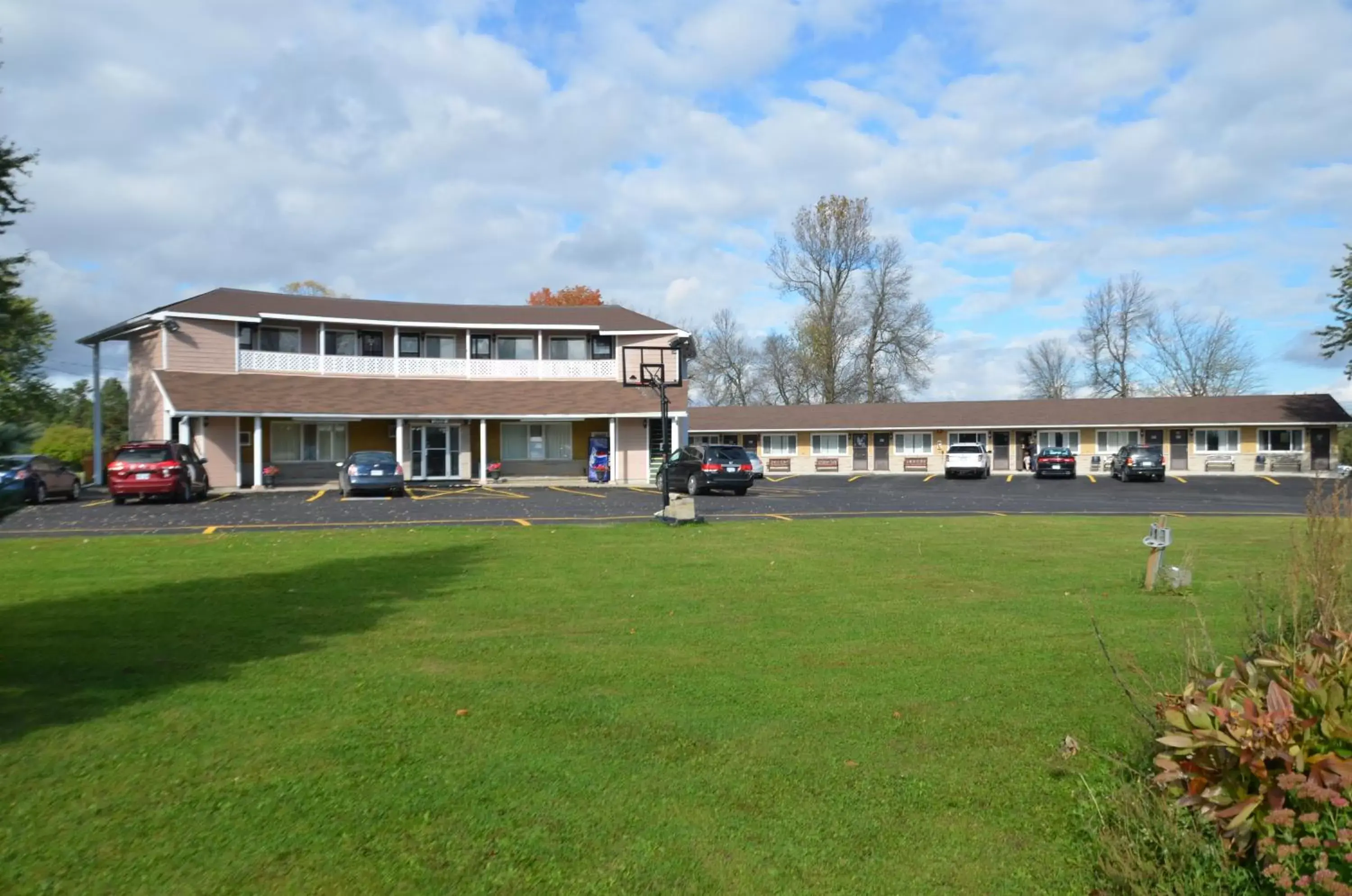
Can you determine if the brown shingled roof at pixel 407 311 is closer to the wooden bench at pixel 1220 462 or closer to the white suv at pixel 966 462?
the white suv at pixel 966 462

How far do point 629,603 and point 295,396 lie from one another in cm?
2867

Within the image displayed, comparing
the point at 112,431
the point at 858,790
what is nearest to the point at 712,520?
the point at 858,790

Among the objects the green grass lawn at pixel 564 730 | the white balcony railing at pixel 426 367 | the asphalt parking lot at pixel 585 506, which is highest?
the white balcony railing at pixel 426 367

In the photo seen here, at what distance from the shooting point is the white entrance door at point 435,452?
3741 centimetres

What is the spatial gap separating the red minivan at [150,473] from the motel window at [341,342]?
1208cm

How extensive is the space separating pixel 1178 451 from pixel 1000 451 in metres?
9.24

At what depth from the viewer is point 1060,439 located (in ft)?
176

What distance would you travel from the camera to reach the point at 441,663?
7.00 meters

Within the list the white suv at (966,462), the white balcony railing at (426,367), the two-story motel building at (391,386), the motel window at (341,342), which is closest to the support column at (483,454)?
the two-story motel building at (391,386)

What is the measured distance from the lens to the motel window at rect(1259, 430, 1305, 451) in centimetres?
4941

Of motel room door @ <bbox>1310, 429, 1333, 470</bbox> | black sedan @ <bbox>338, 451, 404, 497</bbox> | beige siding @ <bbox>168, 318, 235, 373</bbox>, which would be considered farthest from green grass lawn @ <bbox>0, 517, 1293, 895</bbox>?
motel room door @ <bbox>1310, 429, 1333, 470</bbox>

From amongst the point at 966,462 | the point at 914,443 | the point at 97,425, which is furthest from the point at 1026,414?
the point at 97,425

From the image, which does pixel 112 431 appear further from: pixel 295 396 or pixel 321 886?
pixel 321 886

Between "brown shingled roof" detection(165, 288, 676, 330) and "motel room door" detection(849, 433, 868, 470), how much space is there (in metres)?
19.1
